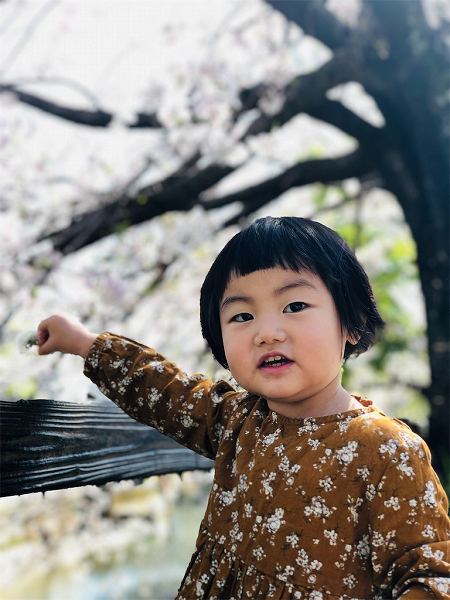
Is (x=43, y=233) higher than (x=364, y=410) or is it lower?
higher

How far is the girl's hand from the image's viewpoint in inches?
51.8

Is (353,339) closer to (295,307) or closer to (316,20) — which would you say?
(295,307)

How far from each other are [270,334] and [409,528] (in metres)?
0.32

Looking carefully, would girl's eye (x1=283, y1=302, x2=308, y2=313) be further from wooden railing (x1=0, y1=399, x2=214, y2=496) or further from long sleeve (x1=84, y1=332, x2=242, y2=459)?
wooden railing (x1=0, y1=399, x2=214, y2=496)

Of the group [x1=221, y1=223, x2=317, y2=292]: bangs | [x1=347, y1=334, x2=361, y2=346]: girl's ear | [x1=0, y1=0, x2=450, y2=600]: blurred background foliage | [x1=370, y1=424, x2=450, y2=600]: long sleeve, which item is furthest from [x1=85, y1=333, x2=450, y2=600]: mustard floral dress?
[x1=0, y1=0, x2=450, y2=600]: blurred background foliage

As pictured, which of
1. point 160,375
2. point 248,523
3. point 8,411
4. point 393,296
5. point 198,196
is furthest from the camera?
point 393,296

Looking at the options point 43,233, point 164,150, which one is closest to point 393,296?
point 164,150

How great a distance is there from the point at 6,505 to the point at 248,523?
7237mm

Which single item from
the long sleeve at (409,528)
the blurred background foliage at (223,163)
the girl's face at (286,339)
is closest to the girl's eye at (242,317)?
the girl's face at (286,339)

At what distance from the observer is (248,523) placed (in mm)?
1088

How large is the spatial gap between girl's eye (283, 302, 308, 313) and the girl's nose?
0.04m

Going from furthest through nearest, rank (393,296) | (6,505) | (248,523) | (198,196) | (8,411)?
(6,505) < (393,296) < (198,196) < (248,523) < (8,411)

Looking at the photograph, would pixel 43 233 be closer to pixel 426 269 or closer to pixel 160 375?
pixel 426 269

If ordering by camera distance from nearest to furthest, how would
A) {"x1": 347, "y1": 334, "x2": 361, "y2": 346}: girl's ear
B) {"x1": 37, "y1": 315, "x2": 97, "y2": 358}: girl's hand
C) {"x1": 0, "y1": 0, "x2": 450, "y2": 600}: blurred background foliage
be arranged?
{"x1": 347, "y1": 334, "x2": 361, "y2": 346}: girl's ear
{"x1": 37, "y1": 315, "x2": 97, "y2": 358}: girl's hand
{"x1": 0, "y1": 0, "x2": 450, "y2": 600}: blurred background foliage
